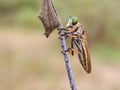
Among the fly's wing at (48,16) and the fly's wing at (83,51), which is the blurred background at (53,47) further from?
the fly's wing at (48,16)

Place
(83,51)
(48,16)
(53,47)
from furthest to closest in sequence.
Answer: (53,47) → (83,51) → (48,16)

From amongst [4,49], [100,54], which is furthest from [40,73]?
[100,54]

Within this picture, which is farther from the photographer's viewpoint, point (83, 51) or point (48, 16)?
point (83, 51)

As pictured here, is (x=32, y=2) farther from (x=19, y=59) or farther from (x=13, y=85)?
(x=13, y=85)

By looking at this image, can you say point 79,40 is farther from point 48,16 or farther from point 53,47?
point 53,47

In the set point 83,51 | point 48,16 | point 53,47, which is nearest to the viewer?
point 48,16

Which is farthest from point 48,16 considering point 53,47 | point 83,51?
point 53,47

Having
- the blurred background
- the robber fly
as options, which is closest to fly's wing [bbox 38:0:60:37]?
the robber fly
